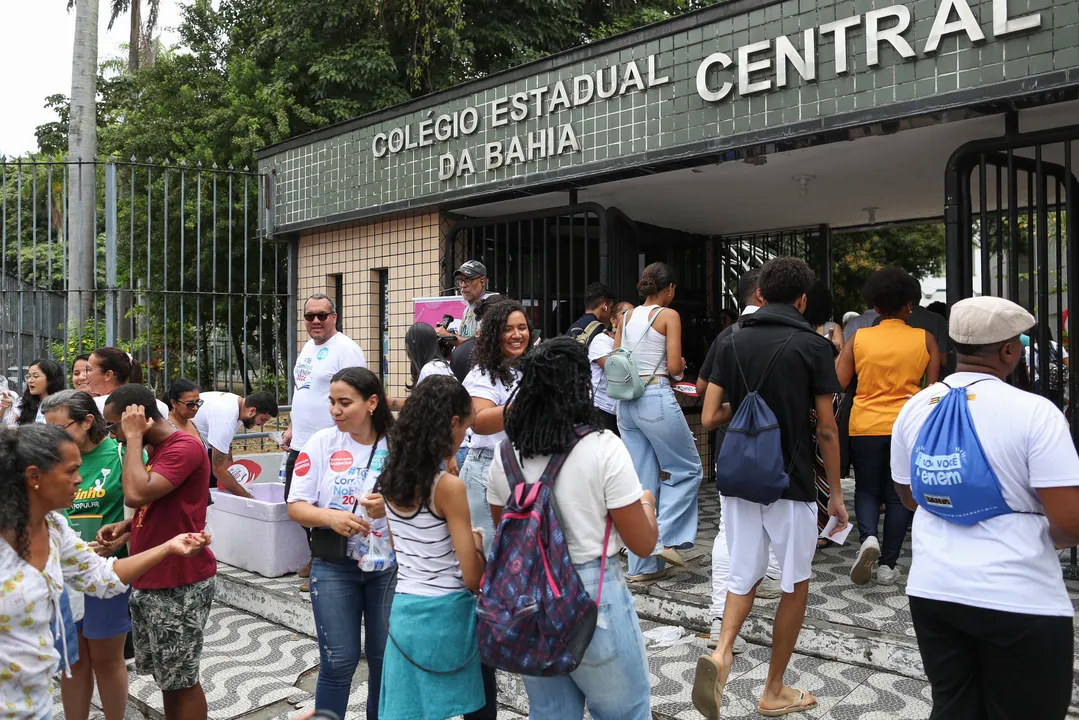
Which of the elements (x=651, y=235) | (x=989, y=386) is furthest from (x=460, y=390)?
(x=651, y=235)

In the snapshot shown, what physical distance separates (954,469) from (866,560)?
258 cm

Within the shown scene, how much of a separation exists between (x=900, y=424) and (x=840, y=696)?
68.4 inches

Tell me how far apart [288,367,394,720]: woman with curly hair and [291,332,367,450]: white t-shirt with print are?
206cm

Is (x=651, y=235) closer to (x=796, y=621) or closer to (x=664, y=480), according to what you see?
(x=664, y=480)

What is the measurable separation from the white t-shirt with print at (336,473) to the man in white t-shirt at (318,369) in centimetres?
210

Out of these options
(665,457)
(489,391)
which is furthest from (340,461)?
(665,457)

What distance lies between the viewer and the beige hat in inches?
97.4

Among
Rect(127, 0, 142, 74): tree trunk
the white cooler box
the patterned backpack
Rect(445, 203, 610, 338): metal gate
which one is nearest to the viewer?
the patterned backpack

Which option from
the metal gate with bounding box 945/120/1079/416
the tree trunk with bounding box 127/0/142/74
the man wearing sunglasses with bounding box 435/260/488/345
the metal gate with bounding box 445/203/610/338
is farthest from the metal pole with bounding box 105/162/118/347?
the tree trunk with bounding box 127/0/142/74

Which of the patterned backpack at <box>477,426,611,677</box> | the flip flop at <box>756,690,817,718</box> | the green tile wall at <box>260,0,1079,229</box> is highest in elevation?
the green tile wall at <box>260,0,1079,229</box>

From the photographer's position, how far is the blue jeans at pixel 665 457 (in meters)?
5.19

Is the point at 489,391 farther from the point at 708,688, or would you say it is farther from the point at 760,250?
the point at 760,250

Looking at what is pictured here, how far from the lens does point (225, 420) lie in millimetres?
6137

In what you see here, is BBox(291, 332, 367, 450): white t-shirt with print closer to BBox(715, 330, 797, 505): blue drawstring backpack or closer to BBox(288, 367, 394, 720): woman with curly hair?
BBox(288, 367, 394, 720): woman with curly hair
